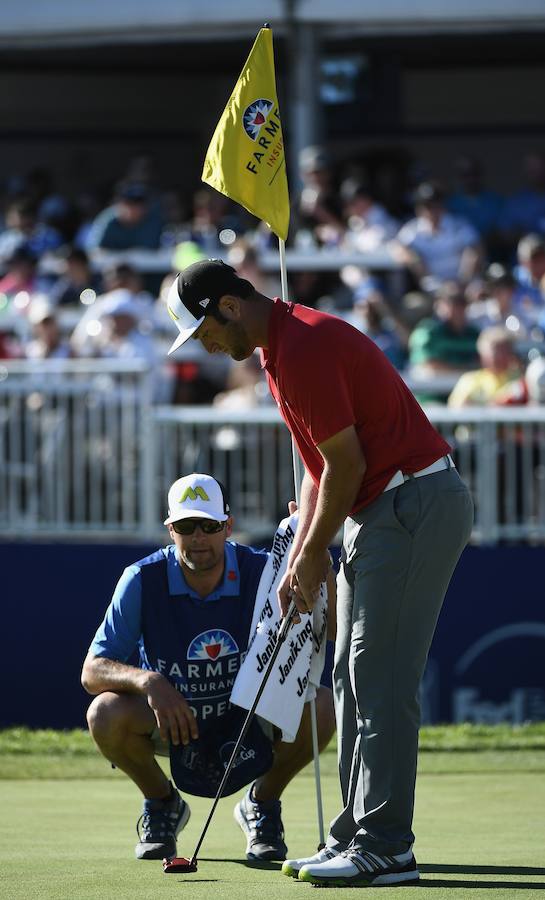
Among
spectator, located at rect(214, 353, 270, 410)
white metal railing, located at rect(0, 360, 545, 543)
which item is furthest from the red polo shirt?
spectator, located at rect(214, 353, 270, 410)

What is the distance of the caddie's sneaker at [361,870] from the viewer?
5.64 m

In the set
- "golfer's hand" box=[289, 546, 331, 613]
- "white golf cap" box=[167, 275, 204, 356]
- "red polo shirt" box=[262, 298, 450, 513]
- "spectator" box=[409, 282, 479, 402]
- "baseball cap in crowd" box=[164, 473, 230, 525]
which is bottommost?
"golfer's hand" box=[289, 546, 331, 613]

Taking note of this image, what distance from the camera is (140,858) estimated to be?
20.7 ft

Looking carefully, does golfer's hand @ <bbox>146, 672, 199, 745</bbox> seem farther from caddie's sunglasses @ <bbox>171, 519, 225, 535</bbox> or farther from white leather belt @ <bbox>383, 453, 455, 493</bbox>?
white leather belt @ <bbox>383, 453, 455, 493</bbox>

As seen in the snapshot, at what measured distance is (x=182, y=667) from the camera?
22.3ft

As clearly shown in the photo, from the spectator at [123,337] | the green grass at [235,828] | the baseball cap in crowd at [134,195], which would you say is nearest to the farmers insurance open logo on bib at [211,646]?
the green grass at [235,828]

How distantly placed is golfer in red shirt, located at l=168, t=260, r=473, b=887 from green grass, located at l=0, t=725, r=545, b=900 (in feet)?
0.91

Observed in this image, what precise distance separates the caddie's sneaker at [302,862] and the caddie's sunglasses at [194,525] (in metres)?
1.51

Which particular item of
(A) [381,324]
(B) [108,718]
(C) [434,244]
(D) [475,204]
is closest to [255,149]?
(B) [108,718]

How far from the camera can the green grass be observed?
5559 mm

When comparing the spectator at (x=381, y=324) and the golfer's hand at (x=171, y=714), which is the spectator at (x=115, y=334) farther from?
the golfer's hand at (x=171, y=714)

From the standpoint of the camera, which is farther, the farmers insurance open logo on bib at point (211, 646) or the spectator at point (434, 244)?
the spectator at point (434, 244)

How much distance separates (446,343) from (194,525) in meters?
6.64

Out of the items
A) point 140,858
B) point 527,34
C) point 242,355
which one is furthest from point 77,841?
point 527,34
